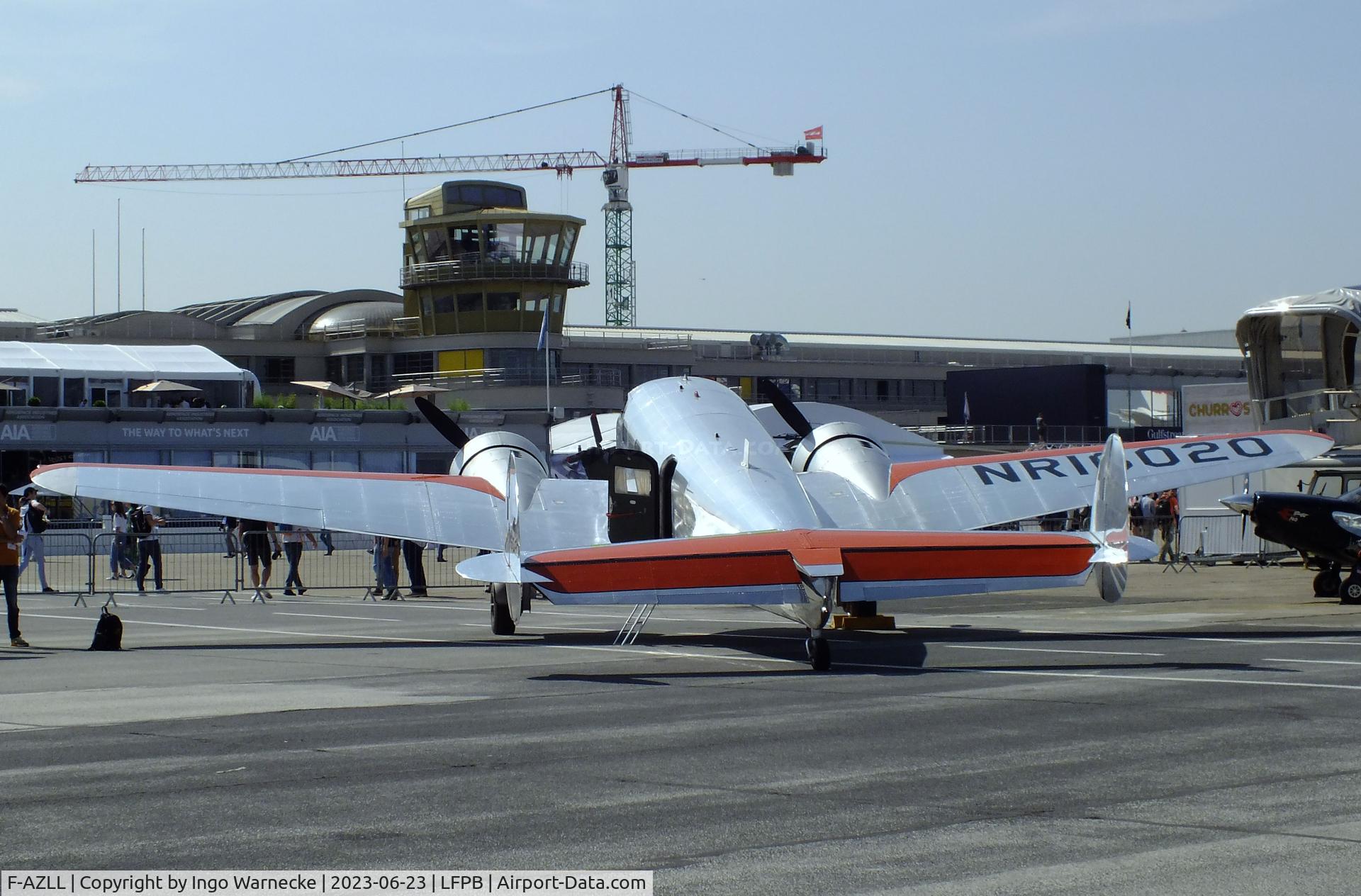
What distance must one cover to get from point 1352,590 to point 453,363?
A: 6968 cm

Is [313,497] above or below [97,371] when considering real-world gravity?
below

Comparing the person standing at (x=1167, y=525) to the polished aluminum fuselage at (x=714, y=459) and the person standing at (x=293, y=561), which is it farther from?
the person standing at (x=293, y=561)

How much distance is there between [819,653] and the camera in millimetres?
14445

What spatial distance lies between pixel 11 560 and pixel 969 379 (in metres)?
69.7

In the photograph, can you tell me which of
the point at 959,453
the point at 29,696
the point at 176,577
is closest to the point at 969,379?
the point at 959,453

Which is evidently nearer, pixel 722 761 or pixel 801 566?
pixel 722 761

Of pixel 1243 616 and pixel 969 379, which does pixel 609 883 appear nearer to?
pixel 1243 616

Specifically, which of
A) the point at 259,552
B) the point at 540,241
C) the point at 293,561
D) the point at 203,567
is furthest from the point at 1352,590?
the point at 540,241

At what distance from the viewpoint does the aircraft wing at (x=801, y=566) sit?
42.7 feet

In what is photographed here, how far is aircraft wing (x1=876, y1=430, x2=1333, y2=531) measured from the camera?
738 inches

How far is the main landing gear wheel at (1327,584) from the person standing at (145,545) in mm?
22056

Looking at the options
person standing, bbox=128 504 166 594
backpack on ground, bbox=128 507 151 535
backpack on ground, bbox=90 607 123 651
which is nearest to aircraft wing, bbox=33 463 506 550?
backpack on ground, bbox=90 607 123 651

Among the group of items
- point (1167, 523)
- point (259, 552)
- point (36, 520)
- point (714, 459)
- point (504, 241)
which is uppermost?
point (504, 241)

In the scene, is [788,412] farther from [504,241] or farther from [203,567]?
[504,241]
